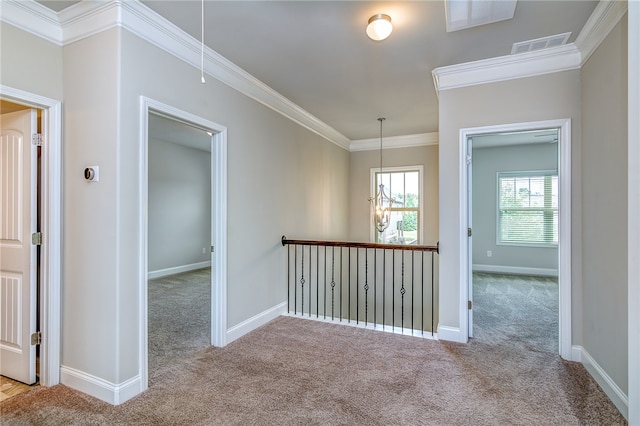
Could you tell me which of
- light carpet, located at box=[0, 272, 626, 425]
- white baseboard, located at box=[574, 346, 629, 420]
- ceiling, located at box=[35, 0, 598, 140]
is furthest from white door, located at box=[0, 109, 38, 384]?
white baseboard, located at box=[574, 346, 629, 420]

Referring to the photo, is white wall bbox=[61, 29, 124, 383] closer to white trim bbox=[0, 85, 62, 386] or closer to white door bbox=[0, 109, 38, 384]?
white trim bbox=[0, 85, 62, 386]

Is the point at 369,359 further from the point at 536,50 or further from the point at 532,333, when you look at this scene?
the point at 536,50

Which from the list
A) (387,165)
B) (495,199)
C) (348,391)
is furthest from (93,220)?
(495,199)

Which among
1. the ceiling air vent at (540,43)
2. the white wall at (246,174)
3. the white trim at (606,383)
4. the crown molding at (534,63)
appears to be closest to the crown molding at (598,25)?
the crown molding at (534,63)

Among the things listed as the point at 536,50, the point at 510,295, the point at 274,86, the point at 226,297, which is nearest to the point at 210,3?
the point at 274,86

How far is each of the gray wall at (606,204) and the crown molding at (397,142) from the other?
329 centimetres

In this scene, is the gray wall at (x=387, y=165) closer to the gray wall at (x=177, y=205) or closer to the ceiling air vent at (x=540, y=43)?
the ceiling air vent at (x=540, y=43)

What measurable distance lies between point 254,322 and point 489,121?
3.18 meters

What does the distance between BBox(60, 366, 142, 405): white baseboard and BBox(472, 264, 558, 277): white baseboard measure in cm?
690

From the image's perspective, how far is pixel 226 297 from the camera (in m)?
3.10

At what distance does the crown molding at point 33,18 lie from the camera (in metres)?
2.10

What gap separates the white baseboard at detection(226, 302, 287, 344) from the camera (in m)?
3.19

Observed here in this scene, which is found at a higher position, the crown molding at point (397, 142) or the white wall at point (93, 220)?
the crown molding at point (397, 142)
